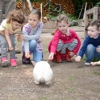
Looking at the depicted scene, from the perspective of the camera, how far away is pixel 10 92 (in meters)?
2.26

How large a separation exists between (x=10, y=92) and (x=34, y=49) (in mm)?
1254

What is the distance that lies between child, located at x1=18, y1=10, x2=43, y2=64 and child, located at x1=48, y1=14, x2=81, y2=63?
0.21 metres

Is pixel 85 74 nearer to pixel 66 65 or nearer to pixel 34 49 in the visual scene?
pixel 66 65

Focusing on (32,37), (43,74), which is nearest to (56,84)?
(43,74)

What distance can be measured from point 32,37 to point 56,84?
1022 mm

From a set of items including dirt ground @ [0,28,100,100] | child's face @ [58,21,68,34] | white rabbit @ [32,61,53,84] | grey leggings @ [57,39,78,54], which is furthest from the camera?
grey leggings @ [57,39,78,54]

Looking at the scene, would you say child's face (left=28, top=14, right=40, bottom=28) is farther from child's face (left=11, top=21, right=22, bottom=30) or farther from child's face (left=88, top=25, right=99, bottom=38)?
child's face (left=88, top=25, right=99, bottom=38)

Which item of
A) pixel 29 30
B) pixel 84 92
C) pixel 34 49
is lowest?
pixel 84 92

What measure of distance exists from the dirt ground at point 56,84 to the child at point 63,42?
1.09 feet

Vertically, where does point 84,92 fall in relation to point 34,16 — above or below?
below

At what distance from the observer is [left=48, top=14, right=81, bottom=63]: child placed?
3.31m

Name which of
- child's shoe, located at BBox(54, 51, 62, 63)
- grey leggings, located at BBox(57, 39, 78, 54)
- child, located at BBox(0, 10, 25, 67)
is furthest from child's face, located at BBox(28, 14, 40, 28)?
child's shoe, located at BBox(54, 51, 62, 63)

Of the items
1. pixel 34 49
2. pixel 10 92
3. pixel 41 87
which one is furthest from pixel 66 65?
pixel 10 92

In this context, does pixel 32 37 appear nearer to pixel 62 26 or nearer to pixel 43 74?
pixel 62 26
